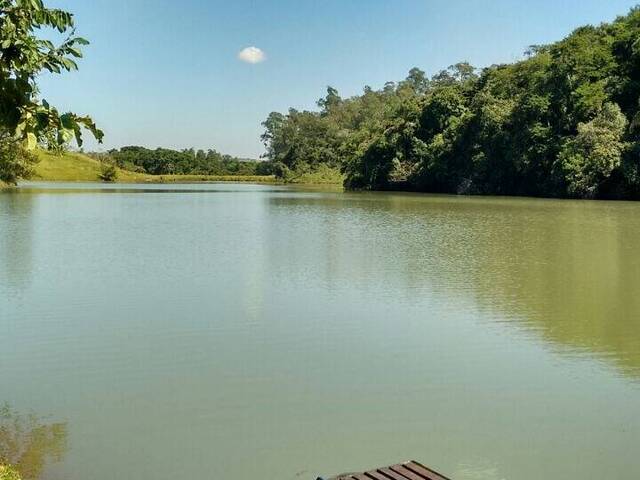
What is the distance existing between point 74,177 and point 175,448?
384 ft

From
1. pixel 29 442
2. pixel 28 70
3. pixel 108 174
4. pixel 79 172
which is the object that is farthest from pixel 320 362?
pixel 79 172

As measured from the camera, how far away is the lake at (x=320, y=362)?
258 inches

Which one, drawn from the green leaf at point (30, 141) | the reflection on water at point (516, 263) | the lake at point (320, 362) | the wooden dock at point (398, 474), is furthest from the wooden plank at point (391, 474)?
the reflection on water at point (516, 263)

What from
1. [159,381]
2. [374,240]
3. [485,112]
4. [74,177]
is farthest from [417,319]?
[74,177]

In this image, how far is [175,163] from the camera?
142 metres

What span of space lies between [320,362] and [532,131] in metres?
51.0

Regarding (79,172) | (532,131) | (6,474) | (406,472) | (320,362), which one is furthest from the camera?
(79,172)

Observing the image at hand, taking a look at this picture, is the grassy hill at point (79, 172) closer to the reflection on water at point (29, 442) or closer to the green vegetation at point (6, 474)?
the reflection on water at point (29, 442)

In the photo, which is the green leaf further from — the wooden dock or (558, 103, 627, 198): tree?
(558, 103, 627, 198): tree

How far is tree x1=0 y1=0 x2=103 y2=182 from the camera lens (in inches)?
150

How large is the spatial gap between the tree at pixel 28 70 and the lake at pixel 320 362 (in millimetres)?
3435

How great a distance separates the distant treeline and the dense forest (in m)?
57.4

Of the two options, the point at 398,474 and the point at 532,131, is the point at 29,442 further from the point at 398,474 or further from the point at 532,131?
the point at 532,131

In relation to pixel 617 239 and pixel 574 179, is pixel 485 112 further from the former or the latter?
pixel 617 239
